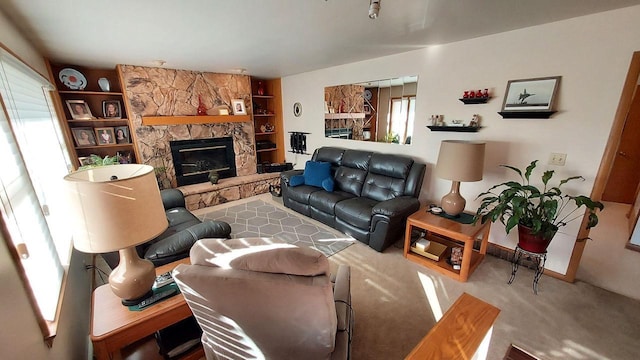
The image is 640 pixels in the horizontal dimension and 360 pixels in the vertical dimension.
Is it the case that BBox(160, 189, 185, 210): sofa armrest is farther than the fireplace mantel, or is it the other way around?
the fireplace mantel

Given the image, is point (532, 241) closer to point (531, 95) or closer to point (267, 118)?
point (531, 95)

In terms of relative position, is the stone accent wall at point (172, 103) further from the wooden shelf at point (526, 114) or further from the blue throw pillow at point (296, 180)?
the wooden shelf at point (526, 114)

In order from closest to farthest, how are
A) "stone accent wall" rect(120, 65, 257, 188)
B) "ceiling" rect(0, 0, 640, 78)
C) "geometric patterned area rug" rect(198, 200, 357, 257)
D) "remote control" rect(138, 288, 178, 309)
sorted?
"remote control" rect(138, 288, 178, 309) < "ceiling" rect(0, 0, 640, 78) < "geometric patterned area rug" rect(198, 200, 357, 257) < "stone accent wall" rect(120, 65, 257, 188)

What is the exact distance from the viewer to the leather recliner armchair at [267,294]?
95 cm

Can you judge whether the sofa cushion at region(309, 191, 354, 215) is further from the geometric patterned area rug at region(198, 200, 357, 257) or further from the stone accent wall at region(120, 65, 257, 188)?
the stone accent wall at region(120, 65, 257, 188)

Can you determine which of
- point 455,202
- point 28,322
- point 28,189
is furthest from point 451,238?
point 28,189

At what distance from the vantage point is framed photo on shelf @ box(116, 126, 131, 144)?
3.87 meters

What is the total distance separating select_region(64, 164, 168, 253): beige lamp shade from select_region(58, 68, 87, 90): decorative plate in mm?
3493

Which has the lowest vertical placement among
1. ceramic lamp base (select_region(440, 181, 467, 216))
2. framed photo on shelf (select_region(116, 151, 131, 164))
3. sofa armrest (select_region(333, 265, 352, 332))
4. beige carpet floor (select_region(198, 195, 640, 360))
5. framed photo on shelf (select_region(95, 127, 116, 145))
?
beige carpet floor (select_region(198, 195, 640, 360))

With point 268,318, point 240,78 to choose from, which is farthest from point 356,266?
point 240,78

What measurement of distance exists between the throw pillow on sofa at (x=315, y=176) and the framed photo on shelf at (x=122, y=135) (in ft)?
9.06

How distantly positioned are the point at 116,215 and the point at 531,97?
10.9 ft

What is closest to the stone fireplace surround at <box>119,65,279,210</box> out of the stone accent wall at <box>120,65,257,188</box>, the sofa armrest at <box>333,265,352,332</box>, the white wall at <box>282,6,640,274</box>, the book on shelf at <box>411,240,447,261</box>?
the stone accent wall at <box>120,65,257,188</box>

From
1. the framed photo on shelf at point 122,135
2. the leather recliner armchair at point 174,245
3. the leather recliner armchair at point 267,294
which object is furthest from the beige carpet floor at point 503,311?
the framed photo on shelf at point 122,135
